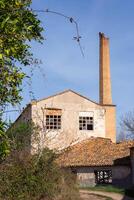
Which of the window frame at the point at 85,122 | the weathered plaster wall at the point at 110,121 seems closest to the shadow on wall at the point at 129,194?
the window frame at the point at 85,122

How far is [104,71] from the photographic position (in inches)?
2248

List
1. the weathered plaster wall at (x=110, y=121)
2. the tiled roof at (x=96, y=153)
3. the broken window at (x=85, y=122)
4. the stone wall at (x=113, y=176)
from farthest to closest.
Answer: the weathered plaster wall at (x=110, y=121) < the broken window at (x=85, y=122) < the tiled roof at (x=96, y=153) < the stone wall at (x=113, y=176)

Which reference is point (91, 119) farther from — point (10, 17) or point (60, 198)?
point (10, 17)

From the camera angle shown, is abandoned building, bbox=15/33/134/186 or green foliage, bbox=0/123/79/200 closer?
green foliage, bbox=0/123/79/200

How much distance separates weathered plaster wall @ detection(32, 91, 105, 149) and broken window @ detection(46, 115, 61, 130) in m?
0.41

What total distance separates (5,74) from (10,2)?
1.17m

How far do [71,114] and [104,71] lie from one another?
36.7ft

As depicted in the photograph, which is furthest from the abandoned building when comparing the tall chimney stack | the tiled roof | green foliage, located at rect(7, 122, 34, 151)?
green foliage, located at rect(7, 122, 34, 151)

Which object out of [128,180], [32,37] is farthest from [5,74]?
[128,180]

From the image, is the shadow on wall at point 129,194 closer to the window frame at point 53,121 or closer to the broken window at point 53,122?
the window frame at point 53,121

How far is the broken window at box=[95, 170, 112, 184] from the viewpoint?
39.8 m

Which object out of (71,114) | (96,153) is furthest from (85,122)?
(96,153)

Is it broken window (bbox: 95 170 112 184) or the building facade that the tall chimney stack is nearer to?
the building facade

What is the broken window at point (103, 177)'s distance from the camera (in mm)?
39844
